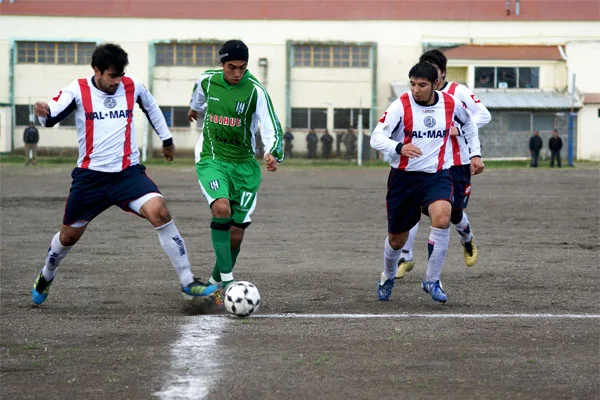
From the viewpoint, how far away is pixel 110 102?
28.1ft

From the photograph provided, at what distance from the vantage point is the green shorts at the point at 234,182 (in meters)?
8.90

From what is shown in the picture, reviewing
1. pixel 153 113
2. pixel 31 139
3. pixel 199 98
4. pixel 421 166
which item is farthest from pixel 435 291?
pixel 31 139

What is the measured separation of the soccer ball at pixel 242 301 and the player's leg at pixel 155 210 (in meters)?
0.41

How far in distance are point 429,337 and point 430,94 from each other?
263 cm

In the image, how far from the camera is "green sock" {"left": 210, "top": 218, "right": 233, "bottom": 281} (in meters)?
8.82

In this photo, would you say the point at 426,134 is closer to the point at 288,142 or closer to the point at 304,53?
the point at 288,142

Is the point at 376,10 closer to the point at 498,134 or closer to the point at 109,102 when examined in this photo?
the point at 498,134

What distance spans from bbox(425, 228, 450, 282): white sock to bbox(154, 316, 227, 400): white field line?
1954mm

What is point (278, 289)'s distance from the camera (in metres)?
9.78

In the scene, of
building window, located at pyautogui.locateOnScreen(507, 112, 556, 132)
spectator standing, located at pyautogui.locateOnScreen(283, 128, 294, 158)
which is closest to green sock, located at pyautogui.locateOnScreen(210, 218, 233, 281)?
spectator standing, located at pyautogui.locateOnScreen(283, 128, 294, 158)

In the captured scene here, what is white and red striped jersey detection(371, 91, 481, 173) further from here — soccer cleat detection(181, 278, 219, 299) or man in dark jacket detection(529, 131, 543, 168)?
man in dark jacket detection(529, 131, 543, 168)

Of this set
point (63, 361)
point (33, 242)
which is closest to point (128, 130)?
point (63, 361)

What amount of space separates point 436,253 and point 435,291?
0.35 meters

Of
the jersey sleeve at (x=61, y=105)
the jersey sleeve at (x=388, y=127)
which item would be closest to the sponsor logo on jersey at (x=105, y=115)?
the jersey sleeve at (x=61, y=105)
